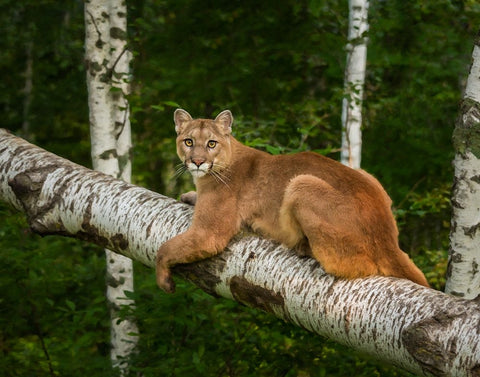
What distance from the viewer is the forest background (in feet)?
17.7

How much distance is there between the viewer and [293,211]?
390 cm

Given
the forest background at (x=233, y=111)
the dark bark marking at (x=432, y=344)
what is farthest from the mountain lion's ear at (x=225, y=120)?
the dark bark marking at (x=432, y=344)

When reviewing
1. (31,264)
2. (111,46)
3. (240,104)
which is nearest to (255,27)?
(240,104)

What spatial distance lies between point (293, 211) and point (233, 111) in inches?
203

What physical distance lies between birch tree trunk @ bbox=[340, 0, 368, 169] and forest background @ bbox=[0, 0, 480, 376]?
0.20m

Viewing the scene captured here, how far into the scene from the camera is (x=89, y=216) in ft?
13.5

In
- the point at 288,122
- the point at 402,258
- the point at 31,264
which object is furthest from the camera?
the point at 288,122

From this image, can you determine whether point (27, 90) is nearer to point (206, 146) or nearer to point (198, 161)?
point (206, 146)

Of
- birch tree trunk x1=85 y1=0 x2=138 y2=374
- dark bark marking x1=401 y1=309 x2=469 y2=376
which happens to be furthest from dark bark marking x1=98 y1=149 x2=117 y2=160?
dark bark marking x1=401 y1=309 x2=469 y2=376

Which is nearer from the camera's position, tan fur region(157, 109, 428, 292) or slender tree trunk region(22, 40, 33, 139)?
tan fur region(157, 109, 428, 292)

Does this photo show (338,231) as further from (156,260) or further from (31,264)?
(31,264)

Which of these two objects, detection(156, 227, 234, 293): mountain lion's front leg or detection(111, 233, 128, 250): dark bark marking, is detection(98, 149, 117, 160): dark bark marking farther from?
detection(156, 227, 234, 293): mountain lion's front leg

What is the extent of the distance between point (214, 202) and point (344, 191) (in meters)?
0.89

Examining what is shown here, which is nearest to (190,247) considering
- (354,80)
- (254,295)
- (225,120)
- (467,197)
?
(254,295)
